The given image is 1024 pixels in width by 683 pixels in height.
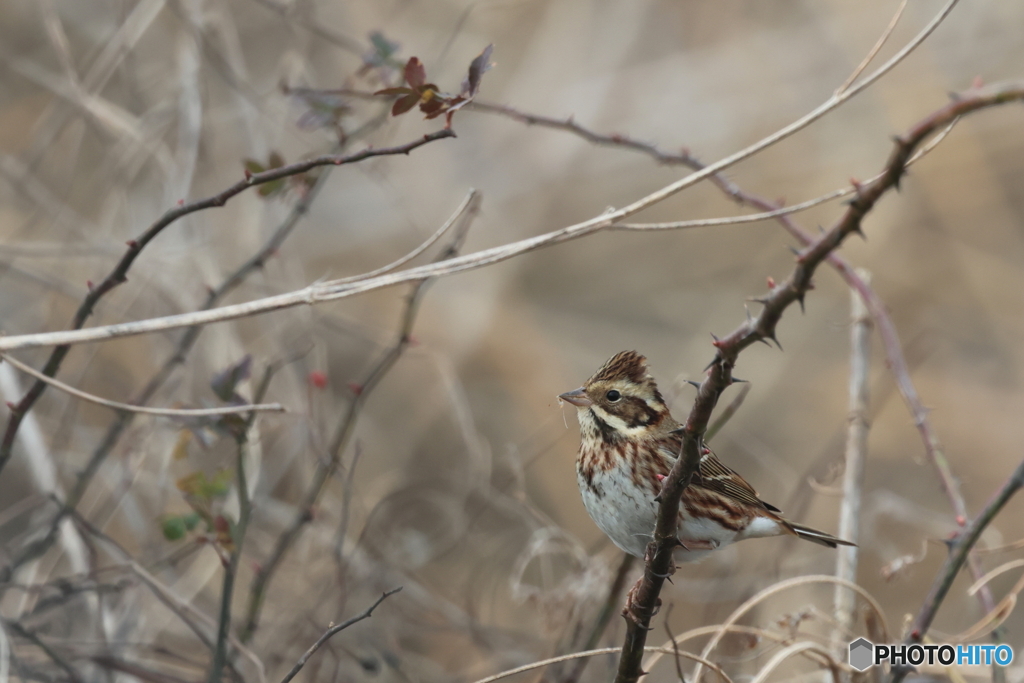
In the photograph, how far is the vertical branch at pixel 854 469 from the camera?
112 inches

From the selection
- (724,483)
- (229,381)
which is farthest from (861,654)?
(229,381)

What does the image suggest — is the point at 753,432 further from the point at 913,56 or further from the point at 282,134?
the point at 282,134

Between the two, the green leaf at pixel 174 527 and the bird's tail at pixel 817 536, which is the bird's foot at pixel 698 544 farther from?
the green leaf at pixel 174 527

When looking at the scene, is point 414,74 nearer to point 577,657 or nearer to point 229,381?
point 229,381

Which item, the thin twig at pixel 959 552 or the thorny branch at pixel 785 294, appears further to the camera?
the thin twig at pixel 959 552

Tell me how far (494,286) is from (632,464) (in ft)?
14.1

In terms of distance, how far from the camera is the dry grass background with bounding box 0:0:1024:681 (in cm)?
377

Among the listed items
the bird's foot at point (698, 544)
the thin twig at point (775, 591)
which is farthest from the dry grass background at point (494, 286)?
the thin twig at point (775, 591)

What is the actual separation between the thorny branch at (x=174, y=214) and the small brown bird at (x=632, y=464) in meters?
0.69

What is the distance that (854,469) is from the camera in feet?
9.70

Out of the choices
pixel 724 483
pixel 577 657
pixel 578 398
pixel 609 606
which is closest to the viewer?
pixel 577 657

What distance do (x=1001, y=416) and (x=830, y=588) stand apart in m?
1.83

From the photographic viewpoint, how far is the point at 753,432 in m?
6.95

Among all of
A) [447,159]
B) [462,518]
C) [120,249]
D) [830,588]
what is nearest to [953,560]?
[462,518]
